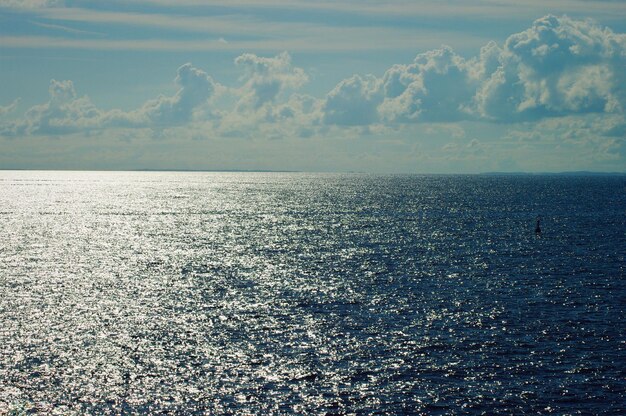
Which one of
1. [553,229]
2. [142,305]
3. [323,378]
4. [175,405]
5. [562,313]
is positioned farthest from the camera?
[553,229]

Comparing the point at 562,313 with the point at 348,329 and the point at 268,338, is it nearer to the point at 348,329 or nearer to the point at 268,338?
the point at 348,329


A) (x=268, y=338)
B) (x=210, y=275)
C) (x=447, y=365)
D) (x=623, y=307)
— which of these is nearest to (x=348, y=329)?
(x=268, y=338)

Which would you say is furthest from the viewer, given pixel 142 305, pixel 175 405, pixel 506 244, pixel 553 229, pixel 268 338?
pixel 553 229

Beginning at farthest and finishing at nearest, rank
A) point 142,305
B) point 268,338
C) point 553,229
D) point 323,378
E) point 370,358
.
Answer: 1. point 553,229
2. point 142,305
3. point 268,338
4. point 370,358
5. point 323,378

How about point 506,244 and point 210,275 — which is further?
point 506,244

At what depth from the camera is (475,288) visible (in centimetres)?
7594

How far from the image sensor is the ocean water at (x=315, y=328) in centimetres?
4162

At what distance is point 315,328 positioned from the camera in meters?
57.8

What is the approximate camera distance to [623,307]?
6469 cm

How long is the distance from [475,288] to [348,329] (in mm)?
24446

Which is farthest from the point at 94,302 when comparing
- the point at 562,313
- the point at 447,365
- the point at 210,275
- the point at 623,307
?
the point at 623,307

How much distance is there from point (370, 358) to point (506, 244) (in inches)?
2984

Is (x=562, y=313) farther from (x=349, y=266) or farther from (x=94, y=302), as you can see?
(x=94, y=302)

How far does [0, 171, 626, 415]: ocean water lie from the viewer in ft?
137
